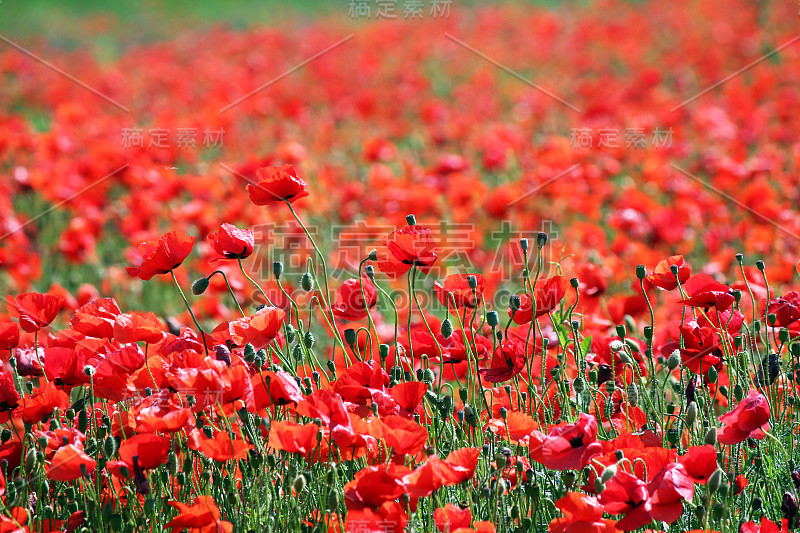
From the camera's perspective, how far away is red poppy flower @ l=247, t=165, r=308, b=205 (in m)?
2.05

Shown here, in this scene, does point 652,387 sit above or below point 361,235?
above

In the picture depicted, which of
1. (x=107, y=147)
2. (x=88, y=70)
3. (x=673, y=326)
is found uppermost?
(x=673, y=326)

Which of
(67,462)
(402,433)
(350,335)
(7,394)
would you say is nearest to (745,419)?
(402,433)

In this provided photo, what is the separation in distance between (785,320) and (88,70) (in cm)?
993

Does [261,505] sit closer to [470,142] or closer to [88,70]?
[470,142]

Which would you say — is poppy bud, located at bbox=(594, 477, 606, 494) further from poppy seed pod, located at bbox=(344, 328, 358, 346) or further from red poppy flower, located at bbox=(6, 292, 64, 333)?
red poppy flower, located at bbox=(6, 292, 64, 333)

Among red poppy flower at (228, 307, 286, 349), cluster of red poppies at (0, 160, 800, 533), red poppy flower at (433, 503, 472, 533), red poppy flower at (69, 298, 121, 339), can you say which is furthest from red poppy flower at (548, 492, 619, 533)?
red poppy flower at (69, 298, 121, 339)

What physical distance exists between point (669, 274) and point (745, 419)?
56cm

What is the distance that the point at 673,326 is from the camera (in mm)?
2203

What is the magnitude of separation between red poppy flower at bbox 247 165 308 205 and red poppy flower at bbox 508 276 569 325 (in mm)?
610

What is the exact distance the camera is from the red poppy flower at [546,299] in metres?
2.00

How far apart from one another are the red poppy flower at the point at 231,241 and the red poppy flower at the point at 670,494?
104cm

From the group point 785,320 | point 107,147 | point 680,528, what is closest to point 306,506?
point 680,528

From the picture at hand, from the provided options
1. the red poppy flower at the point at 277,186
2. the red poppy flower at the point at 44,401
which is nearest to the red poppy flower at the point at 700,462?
the red poppy flower at the point at 277,186
